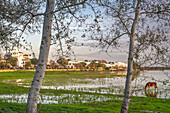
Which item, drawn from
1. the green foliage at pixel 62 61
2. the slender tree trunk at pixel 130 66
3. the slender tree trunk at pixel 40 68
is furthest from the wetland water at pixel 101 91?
the slender tree trunk at pixel 40 68

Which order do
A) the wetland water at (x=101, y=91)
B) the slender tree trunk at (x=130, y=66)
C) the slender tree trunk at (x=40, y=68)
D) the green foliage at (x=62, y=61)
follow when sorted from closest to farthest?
the slender tree trunk at (x=40, y=68) < the green foliage at (x=62, y=61) < the wetland water at (x=101, y=91) < the slender tree trunk at (x=130, y=66)

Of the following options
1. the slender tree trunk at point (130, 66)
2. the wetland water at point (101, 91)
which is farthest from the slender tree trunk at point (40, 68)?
the slender tree trunk at point (130, 66)

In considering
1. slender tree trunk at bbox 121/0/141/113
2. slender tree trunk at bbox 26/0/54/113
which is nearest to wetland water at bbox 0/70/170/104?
slender tree trunk at bbox 121/0/141/113

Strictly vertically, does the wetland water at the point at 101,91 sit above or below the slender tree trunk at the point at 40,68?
below

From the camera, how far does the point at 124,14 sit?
9641 millimetres

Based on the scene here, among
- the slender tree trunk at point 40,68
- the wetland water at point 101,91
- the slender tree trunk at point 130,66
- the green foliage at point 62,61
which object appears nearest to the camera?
the slender tree trunk at point 40,68

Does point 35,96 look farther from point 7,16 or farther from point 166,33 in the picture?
point 166,33

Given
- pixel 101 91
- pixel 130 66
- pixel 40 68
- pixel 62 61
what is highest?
pixel 62 61

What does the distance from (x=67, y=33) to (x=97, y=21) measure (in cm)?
120

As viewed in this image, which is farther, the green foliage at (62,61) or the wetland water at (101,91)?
the wetland water at (101,91)

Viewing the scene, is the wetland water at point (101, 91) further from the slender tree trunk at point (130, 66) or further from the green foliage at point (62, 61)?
the green foliage at point (62, 61)

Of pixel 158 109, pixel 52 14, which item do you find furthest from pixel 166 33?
pixel 158 109

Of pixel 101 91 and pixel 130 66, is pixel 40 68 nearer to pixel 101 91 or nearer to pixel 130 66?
pixel 130 66

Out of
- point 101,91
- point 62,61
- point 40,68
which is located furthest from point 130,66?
point 101,91
